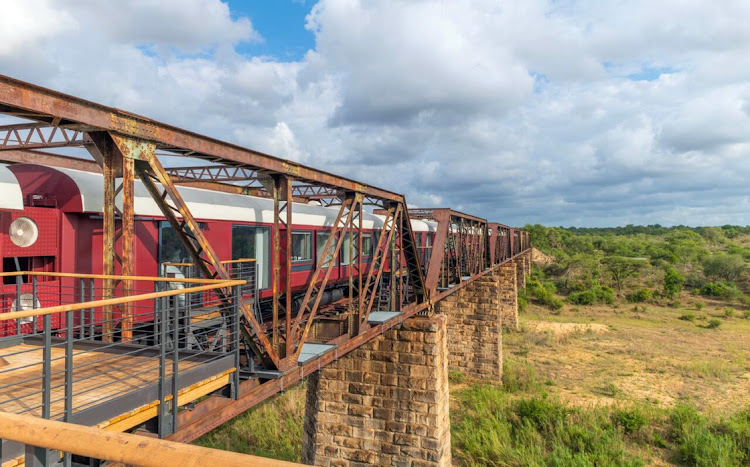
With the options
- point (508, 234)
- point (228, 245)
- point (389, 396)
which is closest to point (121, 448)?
point (228, 245)

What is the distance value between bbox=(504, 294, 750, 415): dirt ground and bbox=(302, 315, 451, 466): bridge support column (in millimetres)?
10775

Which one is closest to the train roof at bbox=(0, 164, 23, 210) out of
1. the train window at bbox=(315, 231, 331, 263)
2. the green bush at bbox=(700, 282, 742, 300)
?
the train window at bbox=(315, 231, 331, 263)

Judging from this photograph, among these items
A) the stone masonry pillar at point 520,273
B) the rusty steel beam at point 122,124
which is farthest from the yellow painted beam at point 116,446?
the stone masonry pillar at point 520,273

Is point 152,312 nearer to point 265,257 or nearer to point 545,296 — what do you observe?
point 265,257

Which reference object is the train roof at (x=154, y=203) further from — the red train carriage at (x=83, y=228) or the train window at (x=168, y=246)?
the train window at (x=168, y=246)

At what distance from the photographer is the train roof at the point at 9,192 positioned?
20.3 feet

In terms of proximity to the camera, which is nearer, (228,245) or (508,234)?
(228,245)

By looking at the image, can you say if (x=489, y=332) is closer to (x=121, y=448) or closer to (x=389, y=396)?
(x=389, y=396)

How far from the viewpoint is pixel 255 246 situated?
34.2 feet

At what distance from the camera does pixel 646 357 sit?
25.7 meters

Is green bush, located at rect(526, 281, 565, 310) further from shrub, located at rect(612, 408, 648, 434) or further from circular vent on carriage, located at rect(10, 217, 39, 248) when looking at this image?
circular vent on carriage, located at rect(10, 217, 39, 248)

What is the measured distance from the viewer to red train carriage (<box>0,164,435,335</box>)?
6.56 m

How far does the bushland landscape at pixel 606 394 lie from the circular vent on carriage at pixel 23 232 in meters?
10.6

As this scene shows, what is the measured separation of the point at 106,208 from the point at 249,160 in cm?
168
